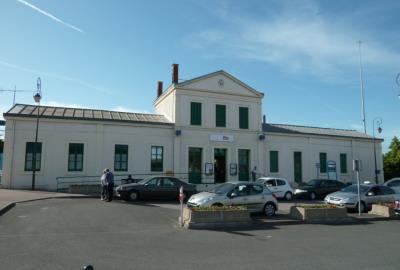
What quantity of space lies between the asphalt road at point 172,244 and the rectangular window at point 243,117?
54.0 feet

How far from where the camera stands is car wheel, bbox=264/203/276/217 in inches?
582

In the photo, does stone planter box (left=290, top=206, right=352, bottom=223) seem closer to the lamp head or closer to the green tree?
the lamp head

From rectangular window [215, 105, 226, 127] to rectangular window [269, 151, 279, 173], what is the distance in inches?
209

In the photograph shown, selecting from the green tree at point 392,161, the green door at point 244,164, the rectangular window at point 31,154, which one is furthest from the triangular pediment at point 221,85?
the green tree at point 392,161

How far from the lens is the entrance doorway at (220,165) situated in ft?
93.4

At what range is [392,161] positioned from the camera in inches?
1674

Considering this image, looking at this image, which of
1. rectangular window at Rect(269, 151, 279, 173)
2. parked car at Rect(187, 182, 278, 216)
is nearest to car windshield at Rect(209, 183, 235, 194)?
parked car at Rect(187, 182, 278, 216)

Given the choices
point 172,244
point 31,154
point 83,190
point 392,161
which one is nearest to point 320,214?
point 172,244

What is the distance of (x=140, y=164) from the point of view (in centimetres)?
2588

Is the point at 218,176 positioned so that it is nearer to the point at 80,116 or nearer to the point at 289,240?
the point at 80,116

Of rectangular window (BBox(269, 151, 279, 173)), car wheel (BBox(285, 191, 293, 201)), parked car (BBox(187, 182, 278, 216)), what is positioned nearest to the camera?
parked car (BBox(187, 182, 278, 216))

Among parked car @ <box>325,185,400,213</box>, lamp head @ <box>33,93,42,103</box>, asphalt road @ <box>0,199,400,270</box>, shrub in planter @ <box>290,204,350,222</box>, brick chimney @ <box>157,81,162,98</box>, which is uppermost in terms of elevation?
brick chimney @ <box>157,81,162,98</box>

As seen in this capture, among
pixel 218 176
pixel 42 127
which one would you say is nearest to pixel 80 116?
pixel 42 127

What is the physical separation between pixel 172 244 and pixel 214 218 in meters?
3.07
